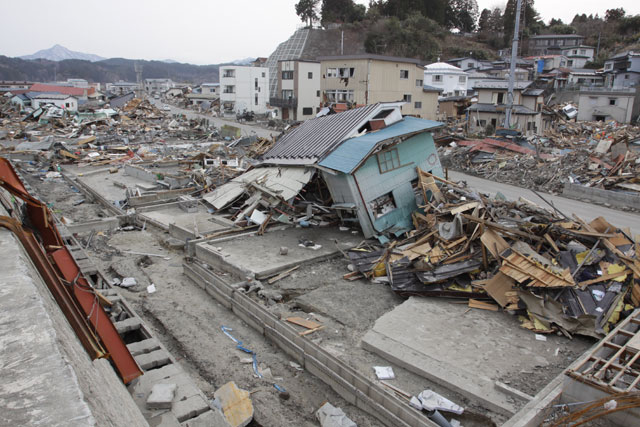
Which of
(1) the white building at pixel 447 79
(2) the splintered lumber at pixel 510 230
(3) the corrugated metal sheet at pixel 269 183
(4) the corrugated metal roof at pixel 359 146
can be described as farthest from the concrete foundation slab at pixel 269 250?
(1) the white building at pixel 447 79

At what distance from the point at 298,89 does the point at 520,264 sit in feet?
134

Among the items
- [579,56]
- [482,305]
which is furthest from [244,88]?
[482,305]

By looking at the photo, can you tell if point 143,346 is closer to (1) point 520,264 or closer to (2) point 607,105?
(1) point 520,264

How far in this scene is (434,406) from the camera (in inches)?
265

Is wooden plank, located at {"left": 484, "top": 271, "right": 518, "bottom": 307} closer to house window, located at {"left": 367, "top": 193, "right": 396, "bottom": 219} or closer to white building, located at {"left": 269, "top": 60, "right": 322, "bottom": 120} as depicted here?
house window, located at {"left": 367, "top": 193, "right": 396, "bottom": 219}

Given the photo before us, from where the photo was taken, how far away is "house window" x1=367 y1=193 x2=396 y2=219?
13531mm

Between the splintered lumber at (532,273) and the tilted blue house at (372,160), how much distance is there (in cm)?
450

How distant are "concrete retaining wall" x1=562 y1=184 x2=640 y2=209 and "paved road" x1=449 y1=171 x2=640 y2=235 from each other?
64 centimetres

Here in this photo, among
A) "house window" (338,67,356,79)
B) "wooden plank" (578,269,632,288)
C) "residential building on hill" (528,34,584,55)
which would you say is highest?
Result: "residential building on hill" (528,34,584,55)

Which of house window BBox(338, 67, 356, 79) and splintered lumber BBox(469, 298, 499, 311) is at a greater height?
house window BBox(338, 67, 356, 79)

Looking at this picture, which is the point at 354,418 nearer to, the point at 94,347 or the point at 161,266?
the point at 94,347

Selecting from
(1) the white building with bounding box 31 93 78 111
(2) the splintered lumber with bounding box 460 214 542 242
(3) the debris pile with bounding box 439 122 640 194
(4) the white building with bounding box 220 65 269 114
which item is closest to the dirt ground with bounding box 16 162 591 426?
(2) the splintered lumber with bounding box 460 214 542 242

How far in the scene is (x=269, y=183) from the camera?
15805mm

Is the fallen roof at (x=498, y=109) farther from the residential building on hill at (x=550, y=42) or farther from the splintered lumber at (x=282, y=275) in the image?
the residential building on hill at (x=550, y=42)
